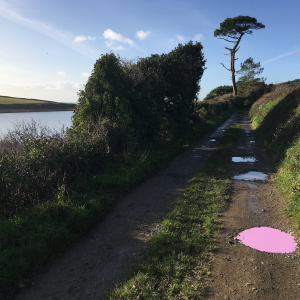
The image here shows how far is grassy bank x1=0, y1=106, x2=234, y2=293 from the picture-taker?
419cm

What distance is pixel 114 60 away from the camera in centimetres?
1155

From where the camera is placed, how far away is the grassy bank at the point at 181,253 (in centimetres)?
335

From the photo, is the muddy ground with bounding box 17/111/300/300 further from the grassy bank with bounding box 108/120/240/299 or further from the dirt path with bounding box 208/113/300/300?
the grassy bank with bounding box 108/120/240/299

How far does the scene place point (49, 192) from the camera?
20.6ft

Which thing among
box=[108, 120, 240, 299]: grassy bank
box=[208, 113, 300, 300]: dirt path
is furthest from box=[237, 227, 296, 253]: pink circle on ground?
box=[108, 120, 240, 299]: grassy bank

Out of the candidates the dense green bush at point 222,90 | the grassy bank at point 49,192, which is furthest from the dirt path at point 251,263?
the dense green bush at point 222,90

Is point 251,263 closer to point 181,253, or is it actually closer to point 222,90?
point 181,253

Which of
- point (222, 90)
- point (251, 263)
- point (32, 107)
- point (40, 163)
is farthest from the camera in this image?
point (222, 90)

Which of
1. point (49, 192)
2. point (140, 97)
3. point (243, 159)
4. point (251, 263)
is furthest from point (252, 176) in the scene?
point (49, 192)

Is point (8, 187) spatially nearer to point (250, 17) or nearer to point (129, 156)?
point (129, 156)

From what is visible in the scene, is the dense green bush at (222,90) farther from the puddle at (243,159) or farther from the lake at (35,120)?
the lake at (35,120)

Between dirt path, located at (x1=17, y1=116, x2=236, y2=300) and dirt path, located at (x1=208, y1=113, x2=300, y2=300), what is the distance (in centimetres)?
144

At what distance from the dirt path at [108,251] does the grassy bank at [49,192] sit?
299mm

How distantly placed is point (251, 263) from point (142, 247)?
1.90m
